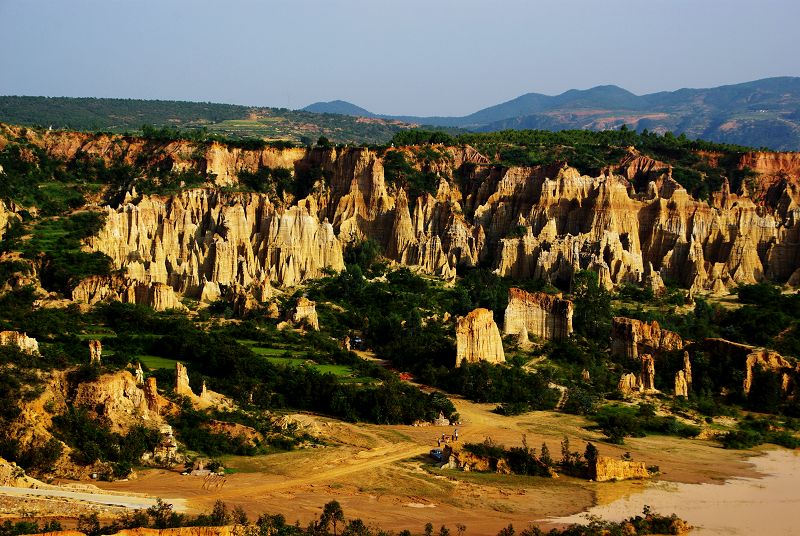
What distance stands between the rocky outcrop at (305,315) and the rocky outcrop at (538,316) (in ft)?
35.2

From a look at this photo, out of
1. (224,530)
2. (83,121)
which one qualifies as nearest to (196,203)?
(224,530)

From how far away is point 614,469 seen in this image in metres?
37.0

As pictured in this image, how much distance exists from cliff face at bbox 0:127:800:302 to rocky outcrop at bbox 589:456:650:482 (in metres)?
28.2

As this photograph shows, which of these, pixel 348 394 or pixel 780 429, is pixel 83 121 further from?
pixel 780 429

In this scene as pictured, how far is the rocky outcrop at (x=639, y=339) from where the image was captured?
51.7 meters

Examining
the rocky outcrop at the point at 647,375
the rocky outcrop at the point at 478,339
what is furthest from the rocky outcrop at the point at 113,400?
the rocky outcrop at the point at 647,375

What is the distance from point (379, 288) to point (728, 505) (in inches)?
1305

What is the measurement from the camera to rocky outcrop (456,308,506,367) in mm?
51125

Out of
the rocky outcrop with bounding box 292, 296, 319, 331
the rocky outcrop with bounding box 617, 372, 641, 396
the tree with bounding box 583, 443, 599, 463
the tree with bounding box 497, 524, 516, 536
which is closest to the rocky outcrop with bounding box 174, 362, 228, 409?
the rocky outcrop with bounding box 292, 296, 319, 331

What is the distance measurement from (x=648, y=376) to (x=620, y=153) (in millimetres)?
38497

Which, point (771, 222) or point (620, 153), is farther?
point (620, 153)

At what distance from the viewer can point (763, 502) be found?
115 ft

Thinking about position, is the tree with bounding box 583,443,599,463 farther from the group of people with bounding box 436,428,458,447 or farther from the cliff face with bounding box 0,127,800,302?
the cliff face with bounding box 0,127,800,302

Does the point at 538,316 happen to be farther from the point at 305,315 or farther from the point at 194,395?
the point at 194,395
